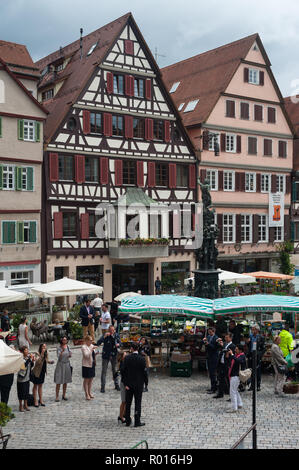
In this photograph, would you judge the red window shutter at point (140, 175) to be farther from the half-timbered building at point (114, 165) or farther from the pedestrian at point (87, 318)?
the pedestrian at point (87, 318)

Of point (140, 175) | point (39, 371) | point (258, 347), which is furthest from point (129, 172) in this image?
point (39, 371)

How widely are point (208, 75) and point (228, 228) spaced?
1102cm

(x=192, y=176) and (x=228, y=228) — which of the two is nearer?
(x=192, y=176)

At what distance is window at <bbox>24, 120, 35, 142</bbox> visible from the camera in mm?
29859

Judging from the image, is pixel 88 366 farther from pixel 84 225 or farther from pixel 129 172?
pixel 129 172

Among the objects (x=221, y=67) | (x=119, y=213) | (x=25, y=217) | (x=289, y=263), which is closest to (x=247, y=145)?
(x=221, y=67)

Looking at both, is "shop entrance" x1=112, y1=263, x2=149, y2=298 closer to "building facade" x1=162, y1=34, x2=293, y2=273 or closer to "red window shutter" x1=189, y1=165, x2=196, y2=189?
"building facade" x1=162, y1=34, x2=293, y2=273

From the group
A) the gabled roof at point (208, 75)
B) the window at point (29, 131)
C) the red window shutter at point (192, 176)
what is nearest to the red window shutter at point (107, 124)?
the window at point (29, 131)

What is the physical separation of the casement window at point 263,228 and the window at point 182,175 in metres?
6.92

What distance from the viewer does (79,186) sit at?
32.0 m

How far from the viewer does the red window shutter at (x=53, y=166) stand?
101 feet

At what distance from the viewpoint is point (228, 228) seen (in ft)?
128

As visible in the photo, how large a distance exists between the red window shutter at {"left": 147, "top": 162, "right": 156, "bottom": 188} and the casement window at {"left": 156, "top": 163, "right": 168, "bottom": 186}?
45 centimetres

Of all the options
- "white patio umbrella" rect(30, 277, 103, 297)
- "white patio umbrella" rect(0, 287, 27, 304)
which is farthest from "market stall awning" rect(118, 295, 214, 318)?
"white patio umbrella" rect(0, 287, 27, 304)
